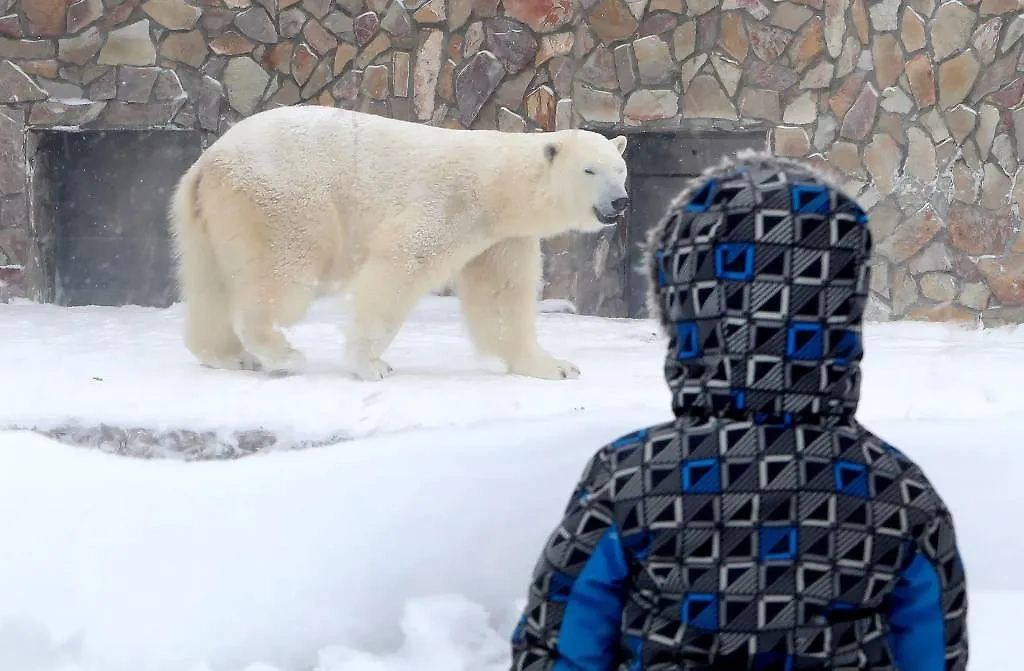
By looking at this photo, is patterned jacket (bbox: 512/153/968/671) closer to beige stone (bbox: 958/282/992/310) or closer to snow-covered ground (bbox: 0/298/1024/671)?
snow-covered ground (bbox: 0/298/1024/671)

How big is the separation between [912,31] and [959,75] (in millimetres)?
340

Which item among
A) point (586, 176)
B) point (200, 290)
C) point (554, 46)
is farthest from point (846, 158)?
point (200, 290)

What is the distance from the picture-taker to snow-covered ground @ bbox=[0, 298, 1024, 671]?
66.1 inches

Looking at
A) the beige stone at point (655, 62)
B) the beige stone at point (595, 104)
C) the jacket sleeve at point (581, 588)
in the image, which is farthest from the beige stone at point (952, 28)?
the jacket sleeve at point (581, 588)

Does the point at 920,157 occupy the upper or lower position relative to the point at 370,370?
upper

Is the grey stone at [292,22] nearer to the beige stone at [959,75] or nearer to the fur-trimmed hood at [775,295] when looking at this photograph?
A: the beige stone at [959,75]

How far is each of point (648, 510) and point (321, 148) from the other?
2.50m

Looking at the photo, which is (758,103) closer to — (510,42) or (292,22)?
(510,42)

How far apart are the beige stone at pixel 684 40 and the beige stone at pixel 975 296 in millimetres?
1948

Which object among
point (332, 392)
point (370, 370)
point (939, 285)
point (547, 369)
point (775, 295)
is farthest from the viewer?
point (939, 285)

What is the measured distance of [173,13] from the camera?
5.86 metres

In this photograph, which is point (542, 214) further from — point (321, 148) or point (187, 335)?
point (187, 335)

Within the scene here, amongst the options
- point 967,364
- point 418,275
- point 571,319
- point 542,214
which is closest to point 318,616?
point 418,275

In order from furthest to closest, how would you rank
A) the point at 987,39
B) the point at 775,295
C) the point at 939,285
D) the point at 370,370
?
the point at 939,285 → the point at 987,39 → the point at 370,370 → the point at 775,295
